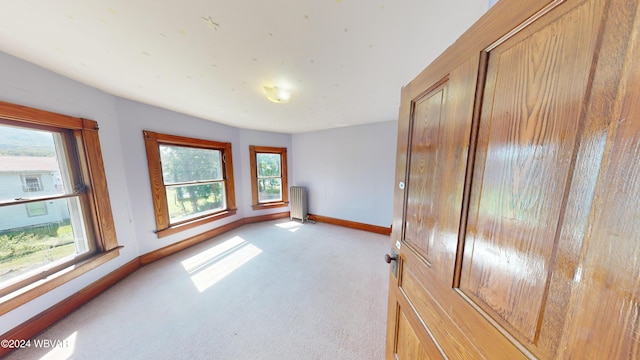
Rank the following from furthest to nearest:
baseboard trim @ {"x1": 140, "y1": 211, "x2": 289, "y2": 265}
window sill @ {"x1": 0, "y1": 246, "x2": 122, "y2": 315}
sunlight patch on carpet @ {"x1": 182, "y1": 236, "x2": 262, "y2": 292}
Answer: baseboard trim @ {"x1": 140, "y1": 211, "x2": 289, "y2": 265}
sunlight patch on carpet @ {"x1": 182, "y1": 236, "x2": 262, "y2": 292}
window sill @ {"x1": 0, "y1": 246, "x2": 122, "y2": 315}

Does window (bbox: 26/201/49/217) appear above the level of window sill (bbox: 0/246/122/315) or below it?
above

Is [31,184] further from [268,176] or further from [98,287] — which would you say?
[268,176]

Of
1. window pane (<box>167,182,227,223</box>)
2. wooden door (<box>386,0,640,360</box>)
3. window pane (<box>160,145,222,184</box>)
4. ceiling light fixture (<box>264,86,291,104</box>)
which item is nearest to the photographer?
wooden door (<box>386,0,640,360</box>)

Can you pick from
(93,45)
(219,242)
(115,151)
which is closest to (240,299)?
(219,242)

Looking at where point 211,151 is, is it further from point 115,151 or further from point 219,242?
point 219,242

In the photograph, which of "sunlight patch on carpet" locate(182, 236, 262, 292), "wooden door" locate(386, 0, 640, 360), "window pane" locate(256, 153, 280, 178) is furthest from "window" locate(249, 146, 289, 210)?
"wooden door" locate(386, 0, 640, 360)

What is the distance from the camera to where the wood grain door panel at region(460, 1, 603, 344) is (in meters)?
0.36

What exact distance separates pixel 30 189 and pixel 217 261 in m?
1.75

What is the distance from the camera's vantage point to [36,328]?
143 centimetres

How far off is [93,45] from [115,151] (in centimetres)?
129

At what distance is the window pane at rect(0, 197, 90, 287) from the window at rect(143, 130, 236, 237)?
2.29 ft

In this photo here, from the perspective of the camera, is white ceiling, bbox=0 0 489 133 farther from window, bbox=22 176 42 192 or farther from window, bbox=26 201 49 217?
window, bbox=26 201 49 217

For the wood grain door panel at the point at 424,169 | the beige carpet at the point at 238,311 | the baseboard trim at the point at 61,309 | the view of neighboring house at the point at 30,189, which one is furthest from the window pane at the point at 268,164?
the wood grain door panel at the point at 424,169

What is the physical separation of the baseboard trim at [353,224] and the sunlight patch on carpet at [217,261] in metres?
1.55
